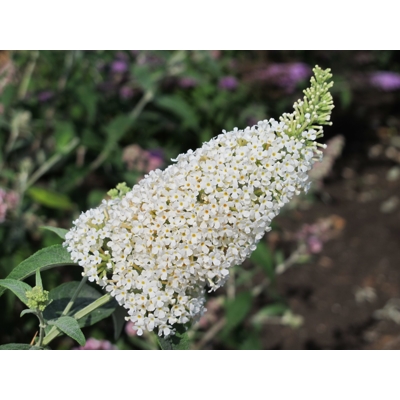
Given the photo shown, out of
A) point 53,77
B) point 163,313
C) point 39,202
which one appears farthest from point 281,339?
point 163,313

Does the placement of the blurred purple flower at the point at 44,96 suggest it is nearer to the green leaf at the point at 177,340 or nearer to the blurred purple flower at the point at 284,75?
the blurred purple flower at the point at 284,75

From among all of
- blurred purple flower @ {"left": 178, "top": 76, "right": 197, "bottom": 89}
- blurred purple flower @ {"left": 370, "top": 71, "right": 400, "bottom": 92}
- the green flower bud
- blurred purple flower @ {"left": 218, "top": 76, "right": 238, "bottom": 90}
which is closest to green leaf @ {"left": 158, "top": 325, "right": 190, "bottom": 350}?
the green flower bud

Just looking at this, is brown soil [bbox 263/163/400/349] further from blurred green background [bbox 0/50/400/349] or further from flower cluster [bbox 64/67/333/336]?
flower cluster [bbox 64/67/333/336]

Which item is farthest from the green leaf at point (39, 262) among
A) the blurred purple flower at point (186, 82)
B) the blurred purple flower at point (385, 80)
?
the blurred purple flower at point (385, 80)

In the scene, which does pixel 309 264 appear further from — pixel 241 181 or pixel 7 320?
pixel 241 181

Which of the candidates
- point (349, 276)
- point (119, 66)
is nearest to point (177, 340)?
point (119, 66)

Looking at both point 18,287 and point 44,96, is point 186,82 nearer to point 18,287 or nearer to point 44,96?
point 44,96

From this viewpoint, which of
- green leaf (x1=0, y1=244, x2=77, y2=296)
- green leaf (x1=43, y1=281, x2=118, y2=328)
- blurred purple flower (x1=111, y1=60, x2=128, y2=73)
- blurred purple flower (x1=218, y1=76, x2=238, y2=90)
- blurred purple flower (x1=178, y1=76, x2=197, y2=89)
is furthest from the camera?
blurred purple flower (x1=218, y1=76, x2=238, y2=90)

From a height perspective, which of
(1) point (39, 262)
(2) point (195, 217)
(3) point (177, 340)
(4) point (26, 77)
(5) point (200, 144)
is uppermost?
(4) point (26, 77)
